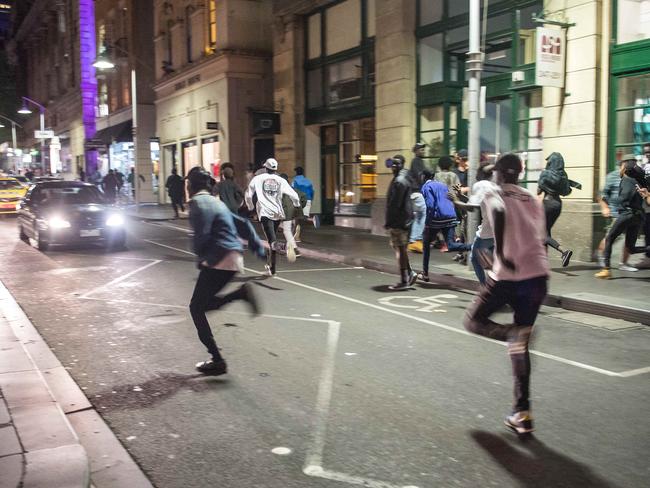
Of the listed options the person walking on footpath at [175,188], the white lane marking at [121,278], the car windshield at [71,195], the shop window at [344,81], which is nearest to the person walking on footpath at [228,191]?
the white lane marking at [121,278]

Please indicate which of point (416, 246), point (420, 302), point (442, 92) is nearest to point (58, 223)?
point (416, 246)

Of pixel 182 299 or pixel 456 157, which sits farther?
pixel 456 157

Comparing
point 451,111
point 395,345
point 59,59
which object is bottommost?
point 395,345

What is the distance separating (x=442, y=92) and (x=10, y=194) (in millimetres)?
19617

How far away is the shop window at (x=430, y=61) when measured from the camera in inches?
658

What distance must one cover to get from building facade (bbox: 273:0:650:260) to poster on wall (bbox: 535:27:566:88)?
7.6 inches

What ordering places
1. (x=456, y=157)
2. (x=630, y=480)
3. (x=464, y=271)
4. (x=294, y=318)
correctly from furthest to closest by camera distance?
(x=456, y=157), (x=464, y=271), (x=294, y=318), (x=630, y=480)

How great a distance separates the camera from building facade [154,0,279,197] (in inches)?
1025

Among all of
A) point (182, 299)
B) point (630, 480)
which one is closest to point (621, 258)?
point (182, 299)

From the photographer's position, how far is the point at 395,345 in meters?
6.72

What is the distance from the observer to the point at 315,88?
21828 mm

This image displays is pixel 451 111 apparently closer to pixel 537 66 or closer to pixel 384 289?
pixel 537 66

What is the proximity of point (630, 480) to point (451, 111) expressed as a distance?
44.7 feet

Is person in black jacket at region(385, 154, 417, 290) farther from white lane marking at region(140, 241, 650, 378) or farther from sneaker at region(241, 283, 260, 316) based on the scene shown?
sneaker at region(241, 283, 260, 316)
